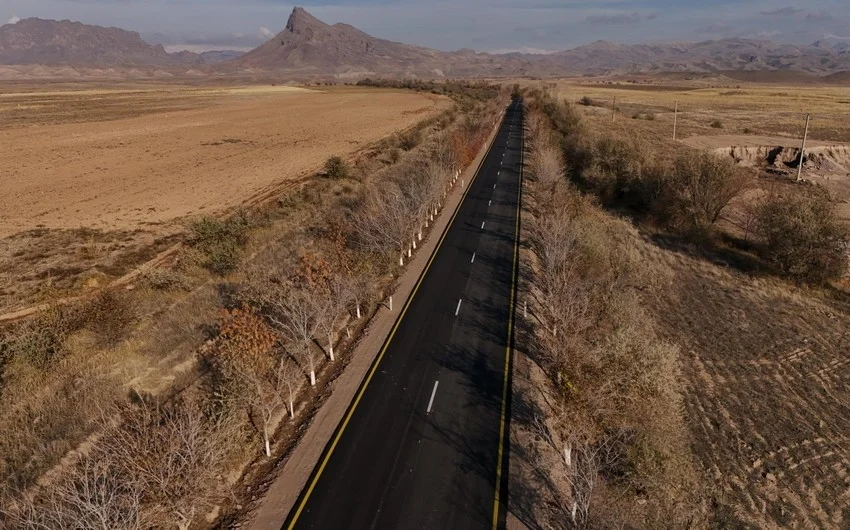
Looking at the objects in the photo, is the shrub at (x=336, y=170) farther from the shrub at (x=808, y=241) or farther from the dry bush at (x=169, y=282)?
the shrub at (x=808, y=241)

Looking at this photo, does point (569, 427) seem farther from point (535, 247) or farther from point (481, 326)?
point (535, 247)

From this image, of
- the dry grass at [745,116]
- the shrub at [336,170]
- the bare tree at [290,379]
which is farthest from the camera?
the dry grass at [745,116]

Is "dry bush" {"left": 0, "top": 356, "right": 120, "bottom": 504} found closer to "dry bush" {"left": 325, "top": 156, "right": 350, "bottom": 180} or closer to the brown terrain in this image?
the brown terrain

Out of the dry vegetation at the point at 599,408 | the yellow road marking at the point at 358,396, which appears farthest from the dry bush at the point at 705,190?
the yellow road marking at the point at 358,396

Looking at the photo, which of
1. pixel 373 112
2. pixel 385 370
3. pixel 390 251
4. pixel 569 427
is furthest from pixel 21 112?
pixel 569 427

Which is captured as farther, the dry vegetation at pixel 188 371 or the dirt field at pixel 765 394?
the dirt field at pixel 765 394

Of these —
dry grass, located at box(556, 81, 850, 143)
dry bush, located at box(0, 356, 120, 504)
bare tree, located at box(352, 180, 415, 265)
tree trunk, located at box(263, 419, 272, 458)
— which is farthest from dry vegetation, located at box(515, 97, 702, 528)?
dry grass, located at box(556, 81, 850, 143)

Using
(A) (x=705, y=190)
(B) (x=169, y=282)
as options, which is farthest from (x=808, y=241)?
(B) (x=169, y=282)

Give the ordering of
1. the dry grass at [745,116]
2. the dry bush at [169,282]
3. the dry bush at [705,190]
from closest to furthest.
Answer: the dry bush at [169,282] → the dry bush at [705,190] → the dry grass at [745,116]
